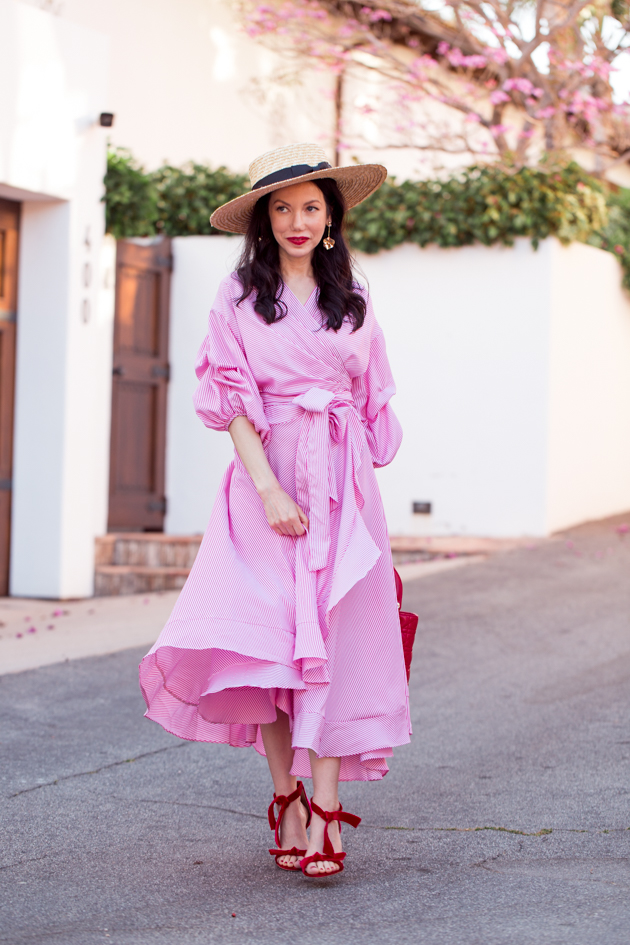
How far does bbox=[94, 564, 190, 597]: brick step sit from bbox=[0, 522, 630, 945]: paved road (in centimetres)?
238

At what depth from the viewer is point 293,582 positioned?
2.68 m

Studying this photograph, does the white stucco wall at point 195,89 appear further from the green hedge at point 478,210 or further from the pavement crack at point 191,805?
the pavement crack at point 191,805

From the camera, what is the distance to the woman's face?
2.81m

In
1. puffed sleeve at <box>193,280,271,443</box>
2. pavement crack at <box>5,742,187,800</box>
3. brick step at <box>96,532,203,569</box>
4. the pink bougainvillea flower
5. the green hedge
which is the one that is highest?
the pink bougainvillea flower

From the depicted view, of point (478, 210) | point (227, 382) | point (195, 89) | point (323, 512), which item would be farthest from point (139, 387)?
point (323, 512)

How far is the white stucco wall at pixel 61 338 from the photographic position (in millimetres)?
7395

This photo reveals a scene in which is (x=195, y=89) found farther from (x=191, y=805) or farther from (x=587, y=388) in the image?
(x=191, y=805)

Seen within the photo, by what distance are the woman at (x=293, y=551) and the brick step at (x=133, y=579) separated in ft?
16.9

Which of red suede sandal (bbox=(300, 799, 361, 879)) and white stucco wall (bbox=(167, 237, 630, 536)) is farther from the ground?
white stucco wall (bbox=(167, 237, 630, 536))

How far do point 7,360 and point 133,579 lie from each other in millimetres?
1666

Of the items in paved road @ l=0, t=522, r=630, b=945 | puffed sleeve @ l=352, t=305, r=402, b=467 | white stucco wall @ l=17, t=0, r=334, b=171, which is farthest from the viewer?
white stucco wall @ l=17, t=0, r=334, b=171

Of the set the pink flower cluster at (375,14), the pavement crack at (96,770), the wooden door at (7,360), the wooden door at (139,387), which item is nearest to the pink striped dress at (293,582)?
the pavement crack at (96,770)

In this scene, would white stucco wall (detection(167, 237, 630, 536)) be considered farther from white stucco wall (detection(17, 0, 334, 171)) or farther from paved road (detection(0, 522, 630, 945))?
paved road (detection(0, 522, 630, 945))

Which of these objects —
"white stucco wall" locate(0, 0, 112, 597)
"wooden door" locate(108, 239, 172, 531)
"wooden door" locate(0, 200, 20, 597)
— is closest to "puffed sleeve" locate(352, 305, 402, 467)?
"white stucco wall" locate(0, 0, 112, 597)
